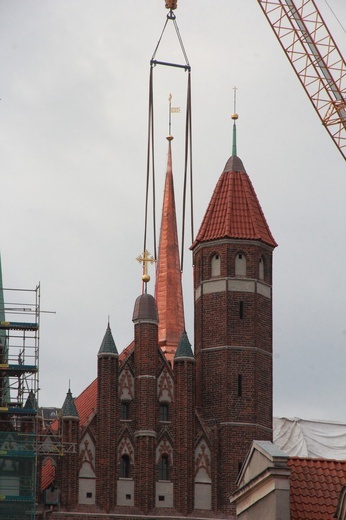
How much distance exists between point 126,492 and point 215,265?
344 inches

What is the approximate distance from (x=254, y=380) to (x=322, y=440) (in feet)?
48.0

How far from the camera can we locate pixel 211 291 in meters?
63.0

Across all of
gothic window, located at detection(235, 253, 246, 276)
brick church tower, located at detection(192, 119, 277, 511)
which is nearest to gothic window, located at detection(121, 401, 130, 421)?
brick church tower, located at detection(192, 119, 277, 511)

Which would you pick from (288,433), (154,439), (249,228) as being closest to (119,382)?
(154,439)

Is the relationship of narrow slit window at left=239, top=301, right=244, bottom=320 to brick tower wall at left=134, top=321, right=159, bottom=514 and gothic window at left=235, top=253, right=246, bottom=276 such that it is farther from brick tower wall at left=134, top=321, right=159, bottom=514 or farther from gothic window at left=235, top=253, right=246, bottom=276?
brick tower wall at left=134, top=321, right=159, bottom=514

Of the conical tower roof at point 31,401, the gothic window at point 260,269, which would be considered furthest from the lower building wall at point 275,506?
the gothic window at point 260,269

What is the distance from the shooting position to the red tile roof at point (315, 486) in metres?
36.0

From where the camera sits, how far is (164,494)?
196 ft

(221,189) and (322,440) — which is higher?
(221,189)

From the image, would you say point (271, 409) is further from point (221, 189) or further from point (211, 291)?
point (221, 189)

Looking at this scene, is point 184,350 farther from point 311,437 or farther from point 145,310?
point 311,437

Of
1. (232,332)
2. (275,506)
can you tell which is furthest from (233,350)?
(275,506)

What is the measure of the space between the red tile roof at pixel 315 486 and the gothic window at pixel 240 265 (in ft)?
84.9

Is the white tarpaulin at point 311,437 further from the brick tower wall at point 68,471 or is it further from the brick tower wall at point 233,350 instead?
the brick tower wall at point 68,471
